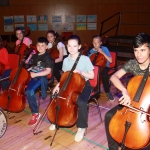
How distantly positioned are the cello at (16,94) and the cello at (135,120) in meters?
1.53

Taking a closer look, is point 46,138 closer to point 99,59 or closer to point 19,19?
point 99,59

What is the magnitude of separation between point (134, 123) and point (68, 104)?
0.87m

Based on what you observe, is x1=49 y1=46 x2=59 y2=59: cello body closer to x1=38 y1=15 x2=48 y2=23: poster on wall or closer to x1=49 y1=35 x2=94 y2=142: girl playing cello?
x1=49 y1=35 x2=94 y2=142: girl playing cello

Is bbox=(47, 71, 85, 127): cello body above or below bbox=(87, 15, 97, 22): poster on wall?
below

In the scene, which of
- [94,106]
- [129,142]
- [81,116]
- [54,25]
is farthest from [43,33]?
[129,142]

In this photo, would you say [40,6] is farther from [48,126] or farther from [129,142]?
[129,142]

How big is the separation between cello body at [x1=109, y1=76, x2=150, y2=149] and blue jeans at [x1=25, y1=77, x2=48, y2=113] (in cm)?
149

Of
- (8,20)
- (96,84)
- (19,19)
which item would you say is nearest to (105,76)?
(96,84)

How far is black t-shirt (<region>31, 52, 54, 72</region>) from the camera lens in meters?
3.02

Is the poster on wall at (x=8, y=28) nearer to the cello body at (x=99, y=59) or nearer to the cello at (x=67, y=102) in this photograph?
the cello body at (x=99, y=59)

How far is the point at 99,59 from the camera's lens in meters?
3.69

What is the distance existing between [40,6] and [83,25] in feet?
6.19

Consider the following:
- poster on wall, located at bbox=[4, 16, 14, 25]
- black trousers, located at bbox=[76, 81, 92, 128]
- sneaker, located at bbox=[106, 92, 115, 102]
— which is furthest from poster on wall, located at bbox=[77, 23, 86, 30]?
black trousers, located at bbox=[76, 81, 92, 128]

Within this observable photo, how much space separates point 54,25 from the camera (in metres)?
7.89
